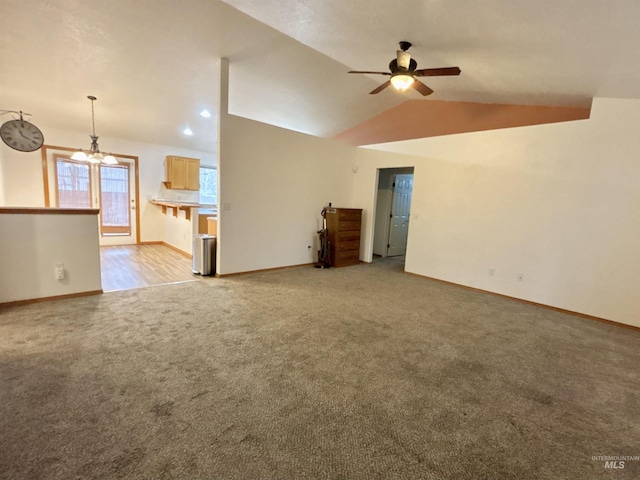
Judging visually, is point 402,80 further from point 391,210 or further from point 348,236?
point 391,210

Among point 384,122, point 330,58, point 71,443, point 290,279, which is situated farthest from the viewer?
point 384,122

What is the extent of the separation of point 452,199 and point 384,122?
2.20 meters

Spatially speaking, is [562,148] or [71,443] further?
[562,148]

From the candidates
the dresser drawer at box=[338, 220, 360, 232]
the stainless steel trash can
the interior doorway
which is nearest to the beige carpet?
the stainless steel trash can

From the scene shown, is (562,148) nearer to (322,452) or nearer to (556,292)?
(556,292)

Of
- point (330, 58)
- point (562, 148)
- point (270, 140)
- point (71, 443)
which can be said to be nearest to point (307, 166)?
point (270, 140)

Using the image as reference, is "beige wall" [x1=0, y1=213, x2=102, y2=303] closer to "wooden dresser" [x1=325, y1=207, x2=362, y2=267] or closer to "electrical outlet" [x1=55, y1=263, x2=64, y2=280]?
"electrical outlet" [x1=55, y1=263, x2=64, y2=280]

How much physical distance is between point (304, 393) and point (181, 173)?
6.99m

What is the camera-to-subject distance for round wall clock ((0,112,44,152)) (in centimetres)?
485

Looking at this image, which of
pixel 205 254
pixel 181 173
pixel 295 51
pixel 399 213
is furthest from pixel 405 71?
pixel 181 173

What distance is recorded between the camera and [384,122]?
590 centimetres

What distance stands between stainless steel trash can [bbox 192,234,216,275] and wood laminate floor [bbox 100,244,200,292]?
0.61ft

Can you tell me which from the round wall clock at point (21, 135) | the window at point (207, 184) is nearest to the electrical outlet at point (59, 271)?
the round wall clock at point (21, 135)

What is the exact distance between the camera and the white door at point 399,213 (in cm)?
712
